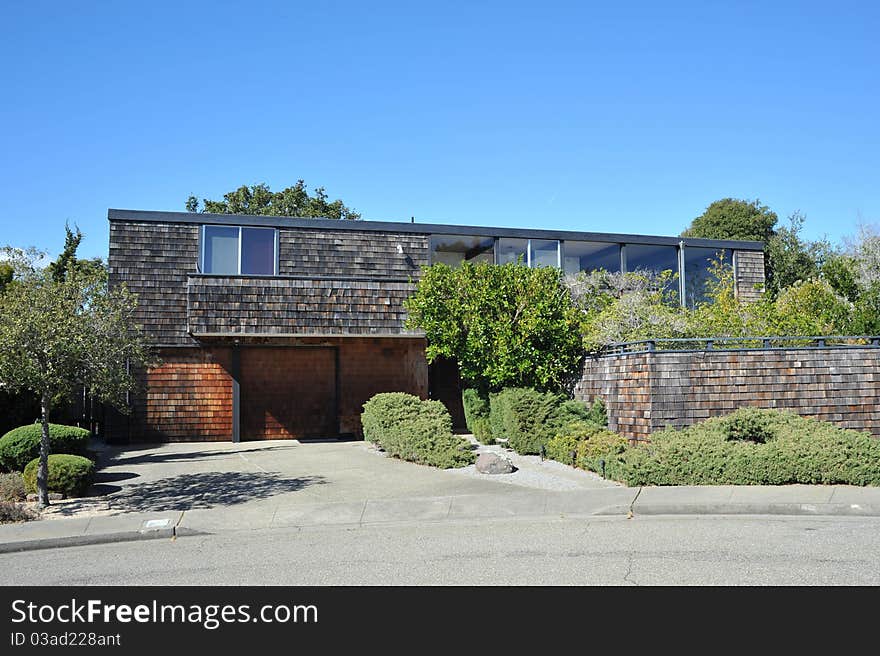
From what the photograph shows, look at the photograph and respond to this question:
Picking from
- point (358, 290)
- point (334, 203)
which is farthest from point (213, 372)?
point (334, 203)

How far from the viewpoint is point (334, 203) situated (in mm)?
41281

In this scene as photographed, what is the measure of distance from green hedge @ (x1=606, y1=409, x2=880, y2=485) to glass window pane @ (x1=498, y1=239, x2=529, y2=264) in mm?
9406

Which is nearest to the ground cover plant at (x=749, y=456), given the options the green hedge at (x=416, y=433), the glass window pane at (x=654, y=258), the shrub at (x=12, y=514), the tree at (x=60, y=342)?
the green hedge at (x=416, y=433)

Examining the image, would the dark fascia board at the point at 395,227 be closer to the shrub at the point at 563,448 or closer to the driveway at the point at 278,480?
the driveway at the point at 278,480

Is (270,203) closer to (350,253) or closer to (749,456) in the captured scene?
(350,253)

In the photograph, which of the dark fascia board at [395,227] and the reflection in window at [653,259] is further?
the reflection in window at [653,259]

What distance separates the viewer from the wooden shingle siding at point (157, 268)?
1784 cm

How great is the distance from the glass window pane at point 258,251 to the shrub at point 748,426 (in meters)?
11.2

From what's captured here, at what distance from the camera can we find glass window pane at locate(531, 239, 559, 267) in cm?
2036

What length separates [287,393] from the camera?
750 inches

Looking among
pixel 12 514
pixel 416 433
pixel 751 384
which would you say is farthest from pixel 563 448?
pixel 12 514

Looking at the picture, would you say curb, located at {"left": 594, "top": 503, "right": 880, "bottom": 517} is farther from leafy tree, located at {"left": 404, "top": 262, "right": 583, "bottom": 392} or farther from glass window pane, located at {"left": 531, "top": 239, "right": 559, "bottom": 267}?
glass window pane, located at {"left": 531, "top": 239, "right": 559, "bottom": 267}
